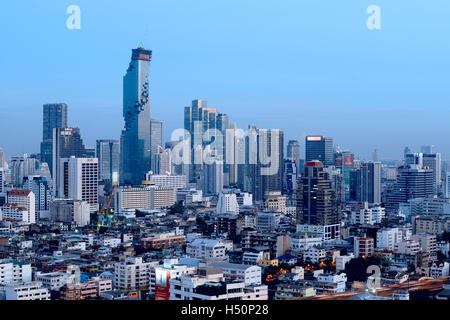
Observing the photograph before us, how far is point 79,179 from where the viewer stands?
517 inches

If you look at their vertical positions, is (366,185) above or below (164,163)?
below

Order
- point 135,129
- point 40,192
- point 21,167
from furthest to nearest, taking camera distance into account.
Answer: point 135,129, point 21,167, point 40,192

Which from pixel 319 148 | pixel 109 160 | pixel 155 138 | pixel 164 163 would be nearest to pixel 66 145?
pixel 109 160

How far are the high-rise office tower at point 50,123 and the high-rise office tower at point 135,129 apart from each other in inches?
78.8

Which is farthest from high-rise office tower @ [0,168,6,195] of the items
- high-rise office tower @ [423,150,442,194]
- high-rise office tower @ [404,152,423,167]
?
high-rise office tower @ [423,150,442,194]

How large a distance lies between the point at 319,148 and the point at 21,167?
6.55m

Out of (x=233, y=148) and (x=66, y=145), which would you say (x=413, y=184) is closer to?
(x=233, y=148)

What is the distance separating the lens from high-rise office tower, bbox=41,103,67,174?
46.0 ft

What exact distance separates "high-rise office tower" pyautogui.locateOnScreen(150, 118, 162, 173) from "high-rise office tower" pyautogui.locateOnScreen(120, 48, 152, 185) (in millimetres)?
84

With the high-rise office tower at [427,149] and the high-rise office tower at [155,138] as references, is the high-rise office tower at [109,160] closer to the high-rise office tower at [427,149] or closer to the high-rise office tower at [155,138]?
the high-rise office tower at [155,138]

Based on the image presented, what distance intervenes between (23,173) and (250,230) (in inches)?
268

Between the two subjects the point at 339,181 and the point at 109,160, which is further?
the point at 109,160

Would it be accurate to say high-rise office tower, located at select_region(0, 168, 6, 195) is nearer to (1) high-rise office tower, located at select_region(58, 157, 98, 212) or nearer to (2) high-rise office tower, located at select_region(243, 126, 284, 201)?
(1) high-rise office tower, located at select_region(58, 157, 98, 212)

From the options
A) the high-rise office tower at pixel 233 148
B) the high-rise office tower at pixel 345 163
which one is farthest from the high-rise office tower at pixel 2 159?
the high-rise office tower at pixel 345 163
